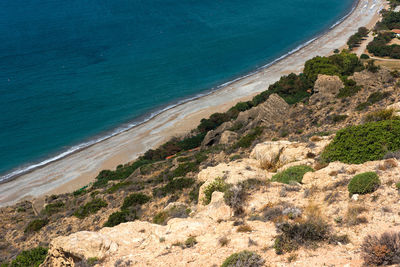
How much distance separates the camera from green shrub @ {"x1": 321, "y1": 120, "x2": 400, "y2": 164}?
16.7 metres

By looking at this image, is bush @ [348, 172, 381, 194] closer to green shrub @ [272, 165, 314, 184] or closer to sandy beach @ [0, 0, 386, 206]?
green shrub @ [272, 165, 314, 184]

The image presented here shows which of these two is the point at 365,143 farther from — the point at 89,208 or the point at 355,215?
the point at 89,208

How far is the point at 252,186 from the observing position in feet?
53.9

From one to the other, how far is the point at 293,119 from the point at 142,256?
25205mm

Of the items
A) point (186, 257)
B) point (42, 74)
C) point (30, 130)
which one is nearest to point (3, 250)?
point (186, 257)

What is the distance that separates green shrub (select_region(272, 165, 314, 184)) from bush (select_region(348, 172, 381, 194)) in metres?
3.73

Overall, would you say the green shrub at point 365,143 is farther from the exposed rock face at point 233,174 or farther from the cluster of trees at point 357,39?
the cluster of trees at point 357,39

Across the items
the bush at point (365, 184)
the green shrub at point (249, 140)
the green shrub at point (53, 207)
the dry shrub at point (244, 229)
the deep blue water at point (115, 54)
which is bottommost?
the green shrub at point (249, 140)

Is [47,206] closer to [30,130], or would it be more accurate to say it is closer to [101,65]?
[30,130]

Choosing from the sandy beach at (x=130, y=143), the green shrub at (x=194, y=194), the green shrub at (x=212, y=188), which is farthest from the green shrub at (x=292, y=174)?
the sandy beach at (x=130, y=143)

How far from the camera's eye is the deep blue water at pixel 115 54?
2514 inches

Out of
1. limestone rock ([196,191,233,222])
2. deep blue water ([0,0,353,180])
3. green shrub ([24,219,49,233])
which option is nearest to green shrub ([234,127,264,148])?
limestone rock ([196,191,233,222])

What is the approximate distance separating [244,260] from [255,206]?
14.7ft

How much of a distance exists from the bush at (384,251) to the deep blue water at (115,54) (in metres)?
56.1
